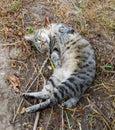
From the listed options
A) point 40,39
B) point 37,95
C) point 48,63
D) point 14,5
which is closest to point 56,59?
point 48,63

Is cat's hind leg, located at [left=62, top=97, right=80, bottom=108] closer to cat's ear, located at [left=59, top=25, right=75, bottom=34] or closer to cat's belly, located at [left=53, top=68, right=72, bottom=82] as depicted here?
cat's belly, located at [left=53, top=68, right=72, bottom=82]

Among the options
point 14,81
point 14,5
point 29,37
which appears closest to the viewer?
point 14,81

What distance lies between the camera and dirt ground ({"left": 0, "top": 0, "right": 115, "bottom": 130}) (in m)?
2.76

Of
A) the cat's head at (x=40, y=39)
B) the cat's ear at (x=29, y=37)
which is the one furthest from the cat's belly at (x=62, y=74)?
the cat's ear at (x=29, y=37)

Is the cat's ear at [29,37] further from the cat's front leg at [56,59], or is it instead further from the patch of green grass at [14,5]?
the patch of green grass at [14,5]

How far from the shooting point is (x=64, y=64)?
310cm

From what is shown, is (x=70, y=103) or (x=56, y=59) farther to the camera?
(x=56, y=59)

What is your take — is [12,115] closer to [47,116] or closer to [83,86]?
[47,116]

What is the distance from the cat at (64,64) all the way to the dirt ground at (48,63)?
0.25 ft

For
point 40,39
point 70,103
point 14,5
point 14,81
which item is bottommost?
point 70,103

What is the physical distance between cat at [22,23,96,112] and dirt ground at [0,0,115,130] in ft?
0.25

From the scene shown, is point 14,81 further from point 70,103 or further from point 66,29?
point 66,29

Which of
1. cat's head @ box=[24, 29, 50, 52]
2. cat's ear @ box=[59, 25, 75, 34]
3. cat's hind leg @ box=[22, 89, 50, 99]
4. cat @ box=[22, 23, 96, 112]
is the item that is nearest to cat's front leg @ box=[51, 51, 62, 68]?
cat @ box=[22, 23, 96, 112]

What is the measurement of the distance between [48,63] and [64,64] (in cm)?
19
